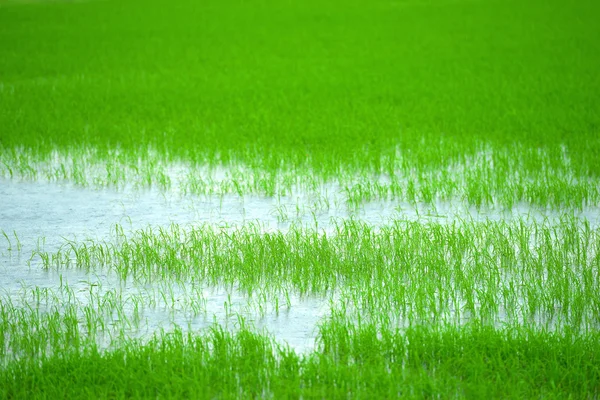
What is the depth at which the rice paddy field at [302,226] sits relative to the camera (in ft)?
10.7

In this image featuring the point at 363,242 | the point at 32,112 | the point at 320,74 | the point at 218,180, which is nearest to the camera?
the point at 363,242

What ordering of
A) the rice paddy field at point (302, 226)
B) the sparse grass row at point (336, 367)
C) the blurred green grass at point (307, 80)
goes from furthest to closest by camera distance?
the blurred green grass at point (307, 80) → the rice paddy field at point (302, 226) → the sparse grass row at point (336, 367)

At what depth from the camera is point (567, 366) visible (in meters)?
3.24

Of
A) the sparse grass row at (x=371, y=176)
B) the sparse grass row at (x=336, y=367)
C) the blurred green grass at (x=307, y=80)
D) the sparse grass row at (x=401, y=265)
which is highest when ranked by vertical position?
the blurred green grass at (x=307, y=80)

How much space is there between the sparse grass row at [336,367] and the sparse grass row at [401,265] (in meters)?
0.27

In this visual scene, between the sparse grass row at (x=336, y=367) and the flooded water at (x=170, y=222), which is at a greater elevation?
the flooded water at (x=170, y=222)

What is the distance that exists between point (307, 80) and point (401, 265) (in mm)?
7204

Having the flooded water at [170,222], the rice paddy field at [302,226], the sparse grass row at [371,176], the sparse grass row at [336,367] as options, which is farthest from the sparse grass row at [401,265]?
the sparse grass row at [371,176]

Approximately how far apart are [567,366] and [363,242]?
1.83m

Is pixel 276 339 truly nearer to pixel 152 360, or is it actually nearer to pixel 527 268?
pixel 152 360

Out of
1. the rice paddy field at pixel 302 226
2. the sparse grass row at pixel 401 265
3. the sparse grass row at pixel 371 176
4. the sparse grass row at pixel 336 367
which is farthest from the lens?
the sparse grass row at pixel 371 176

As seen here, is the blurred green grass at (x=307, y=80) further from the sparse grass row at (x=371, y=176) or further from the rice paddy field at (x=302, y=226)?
the sparse grass row at (x=371, y=176)

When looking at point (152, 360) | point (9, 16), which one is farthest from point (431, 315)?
point (9, 16)

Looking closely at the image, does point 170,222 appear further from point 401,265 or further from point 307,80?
point 307,80
